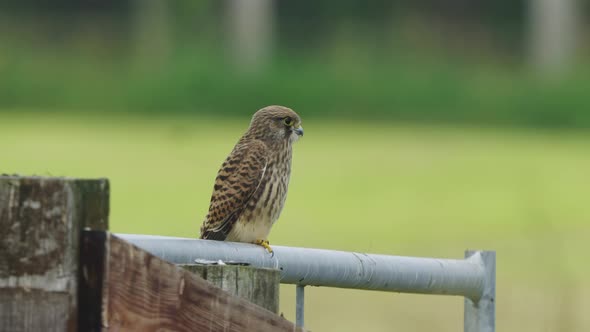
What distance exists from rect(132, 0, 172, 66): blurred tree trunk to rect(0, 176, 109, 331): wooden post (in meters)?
16.7

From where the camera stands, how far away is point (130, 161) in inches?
561

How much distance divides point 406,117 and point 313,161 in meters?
3.05

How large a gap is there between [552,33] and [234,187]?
18.5 m

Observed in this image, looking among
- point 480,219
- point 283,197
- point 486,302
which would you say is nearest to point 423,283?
point 486,302

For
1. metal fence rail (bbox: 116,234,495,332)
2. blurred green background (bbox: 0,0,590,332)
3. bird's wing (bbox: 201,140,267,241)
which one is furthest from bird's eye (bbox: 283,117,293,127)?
metal fence rail (bbox: 116,234,495,332)

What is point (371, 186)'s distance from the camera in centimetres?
1384

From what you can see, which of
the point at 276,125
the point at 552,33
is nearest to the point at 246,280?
the point at 276,125

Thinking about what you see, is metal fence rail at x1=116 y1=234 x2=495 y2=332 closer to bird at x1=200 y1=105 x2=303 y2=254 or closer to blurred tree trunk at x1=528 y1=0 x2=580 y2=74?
bird at x1=200 y1=105 x2=303 y2=254

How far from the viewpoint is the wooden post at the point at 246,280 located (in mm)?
2242

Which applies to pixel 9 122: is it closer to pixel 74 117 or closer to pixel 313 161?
pixel 74 117

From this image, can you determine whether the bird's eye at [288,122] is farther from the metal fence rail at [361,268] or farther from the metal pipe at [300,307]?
the metal pipe at [300,307]

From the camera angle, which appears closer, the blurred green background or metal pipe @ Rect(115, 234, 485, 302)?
metal pipe @ Rect(115, 234, 485, 302)

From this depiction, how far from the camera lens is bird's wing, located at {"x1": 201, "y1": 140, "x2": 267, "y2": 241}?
181 inches

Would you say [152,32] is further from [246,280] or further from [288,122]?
[246,280]
